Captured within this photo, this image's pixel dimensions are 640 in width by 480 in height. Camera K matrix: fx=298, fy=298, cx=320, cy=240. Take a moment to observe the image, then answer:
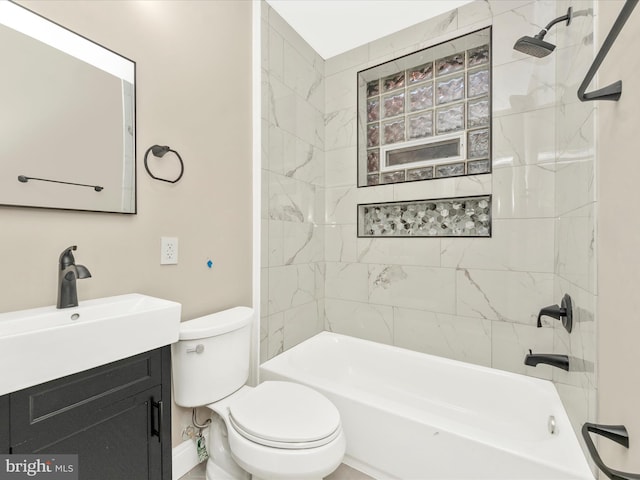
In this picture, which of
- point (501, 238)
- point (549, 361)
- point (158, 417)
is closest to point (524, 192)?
point (501, 238)

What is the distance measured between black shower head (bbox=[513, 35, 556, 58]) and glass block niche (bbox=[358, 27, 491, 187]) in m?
0.60

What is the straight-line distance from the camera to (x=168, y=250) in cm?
142

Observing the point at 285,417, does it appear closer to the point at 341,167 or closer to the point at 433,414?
the point at 433,414

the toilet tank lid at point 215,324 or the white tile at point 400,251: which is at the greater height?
the white tile at point 400,251

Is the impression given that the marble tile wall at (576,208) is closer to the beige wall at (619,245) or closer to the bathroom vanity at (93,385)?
the beige wall at (619,245)

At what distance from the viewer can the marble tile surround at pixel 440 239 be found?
4.99 ft

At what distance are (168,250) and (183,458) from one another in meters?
1.04

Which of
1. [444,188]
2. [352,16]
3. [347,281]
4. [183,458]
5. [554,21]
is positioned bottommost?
[183,458]

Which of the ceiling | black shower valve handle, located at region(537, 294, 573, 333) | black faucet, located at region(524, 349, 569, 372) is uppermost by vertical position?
the ceiling

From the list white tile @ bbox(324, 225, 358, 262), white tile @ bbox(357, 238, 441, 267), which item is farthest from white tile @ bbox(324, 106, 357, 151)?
white tile @ bbox(357, 238, 441, 267)

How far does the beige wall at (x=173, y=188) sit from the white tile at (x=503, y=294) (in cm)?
139

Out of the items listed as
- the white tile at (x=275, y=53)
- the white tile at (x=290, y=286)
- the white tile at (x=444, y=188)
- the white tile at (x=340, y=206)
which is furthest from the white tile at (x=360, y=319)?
the white tile at (x=275, y=53)

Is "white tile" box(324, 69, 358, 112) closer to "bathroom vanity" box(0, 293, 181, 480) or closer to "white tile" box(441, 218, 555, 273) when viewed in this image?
"white tile" box(441, 218, 555, 273)

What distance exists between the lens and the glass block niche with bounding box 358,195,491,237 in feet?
6.51
